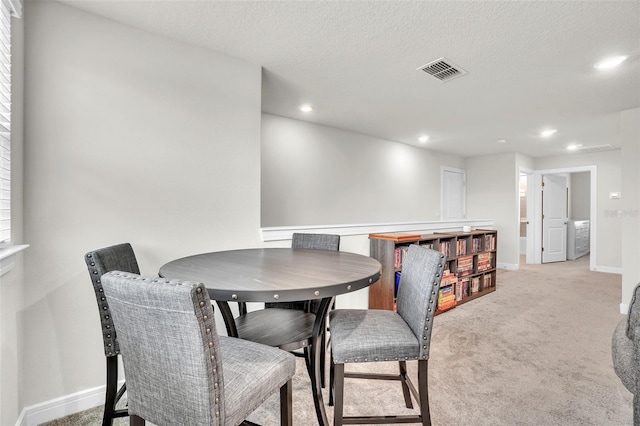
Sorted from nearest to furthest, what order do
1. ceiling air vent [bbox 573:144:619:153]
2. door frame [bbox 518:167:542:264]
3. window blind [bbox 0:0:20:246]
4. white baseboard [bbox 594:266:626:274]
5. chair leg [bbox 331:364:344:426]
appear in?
chair leg [bbox 331:364:344:426] → window blind [bbox 0:0:20:246] → ceiling air vent [bbox 573:144:619:153] → white baseboard [bbox 594:266:626:274] → door frame [bbox 518:167:542:264]

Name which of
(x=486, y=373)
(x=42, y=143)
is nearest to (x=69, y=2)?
(x=42, y=143)

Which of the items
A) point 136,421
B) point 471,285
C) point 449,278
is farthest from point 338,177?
point 136,421

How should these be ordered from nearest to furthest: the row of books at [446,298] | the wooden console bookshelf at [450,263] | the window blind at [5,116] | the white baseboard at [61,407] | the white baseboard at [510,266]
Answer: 1. the window blind at [5,116]
2. the white baseboard at [61,407]
3. the wooden console bookshelf at [450,263]
4. the row of books at [446,298]
5. the white baseboard at [510,266]

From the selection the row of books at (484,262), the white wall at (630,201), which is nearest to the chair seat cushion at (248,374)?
the row of books at (484,262)

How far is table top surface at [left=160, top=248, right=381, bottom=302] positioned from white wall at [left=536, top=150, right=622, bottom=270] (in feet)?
21.7

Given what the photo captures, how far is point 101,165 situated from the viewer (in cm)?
188

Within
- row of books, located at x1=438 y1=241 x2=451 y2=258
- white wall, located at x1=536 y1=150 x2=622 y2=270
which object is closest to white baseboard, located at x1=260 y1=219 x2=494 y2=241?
row of books, located at x1=438 y1=241 x2=451 y2=258

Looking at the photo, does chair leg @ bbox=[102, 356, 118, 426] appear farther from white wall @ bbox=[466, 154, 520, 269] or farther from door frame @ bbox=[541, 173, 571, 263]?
door frame @ bbox=[541, 173, 571, 263]

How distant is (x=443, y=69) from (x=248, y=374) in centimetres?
271

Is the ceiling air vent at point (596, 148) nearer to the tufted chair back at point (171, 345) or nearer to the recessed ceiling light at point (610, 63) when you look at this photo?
the recessed ceiling light at point (610, 63)

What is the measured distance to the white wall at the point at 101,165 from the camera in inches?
67.0

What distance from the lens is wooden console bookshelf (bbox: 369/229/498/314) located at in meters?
3.03

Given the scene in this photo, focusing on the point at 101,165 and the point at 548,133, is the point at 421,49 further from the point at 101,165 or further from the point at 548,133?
the point at 548,133

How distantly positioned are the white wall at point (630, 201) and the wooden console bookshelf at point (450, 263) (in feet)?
4.60
